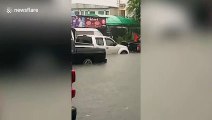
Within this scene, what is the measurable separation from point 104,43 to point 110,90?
184 centimetres

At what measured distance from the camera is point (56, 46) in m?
2.61

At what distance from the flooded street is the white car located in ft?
0.47

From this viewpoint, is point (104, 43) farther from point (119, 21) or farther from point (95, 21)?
point (119, 21)

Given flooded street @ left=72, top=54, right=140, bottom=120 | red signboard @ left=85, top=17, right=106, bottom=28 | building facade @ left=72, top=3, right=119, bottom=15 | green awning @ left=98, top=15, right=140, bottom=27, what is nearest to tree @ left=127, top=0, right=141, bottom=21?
green awning @ left=98, top=15, right=140, bottom=27

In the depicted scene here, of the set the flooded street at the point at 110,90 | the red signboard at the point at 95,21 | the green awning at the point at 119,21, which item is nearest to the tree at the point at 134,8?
the green awning at the point at 119,21

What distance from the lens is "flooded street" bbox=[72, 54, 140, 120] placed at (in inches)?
209

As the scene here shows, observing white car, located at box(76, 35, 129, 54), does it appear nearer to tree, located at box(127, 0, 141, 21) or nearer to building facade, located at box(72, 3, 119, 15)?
building facade, located at box(72, 3, 119, 15)

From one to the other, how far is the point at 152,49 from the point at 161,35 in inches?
4.8

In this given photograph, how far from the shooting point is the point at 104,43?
5.28 metres

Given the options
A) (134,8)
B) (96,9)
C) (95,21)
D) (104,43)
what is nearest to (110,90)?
(104,43)

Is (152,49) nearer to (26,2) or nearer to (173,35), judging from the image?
(173,35)

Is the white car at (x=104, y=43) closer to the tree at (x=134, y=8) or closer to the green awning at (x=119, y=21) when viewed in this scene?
the green awning at (x=119, y=21)

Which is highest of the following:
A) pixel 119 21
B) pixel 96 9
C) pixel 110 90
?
pixel 96 9

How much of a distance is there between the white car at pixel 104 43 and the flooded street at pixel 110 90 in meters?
0.14
